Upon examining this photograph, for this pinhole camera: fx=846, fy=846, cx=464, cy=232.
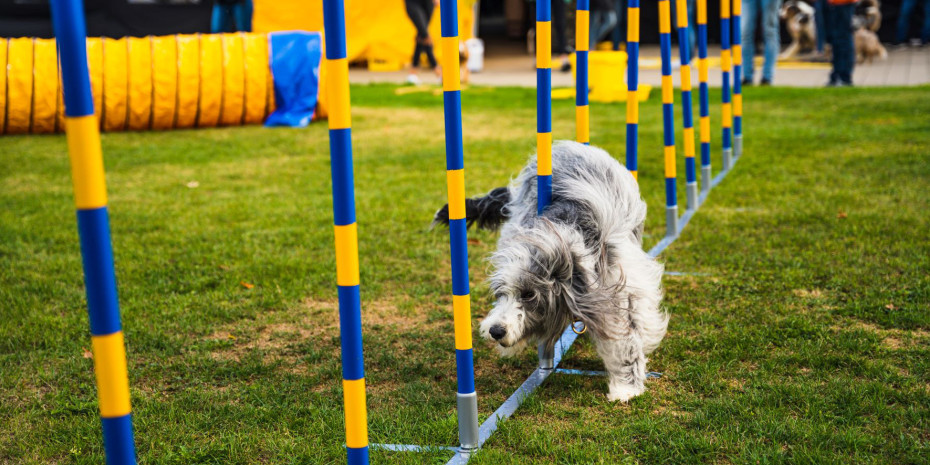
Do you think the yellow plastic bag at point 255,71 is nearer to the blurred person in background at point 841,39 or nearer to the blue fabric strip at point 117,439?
the blurred person in background at point 841,39

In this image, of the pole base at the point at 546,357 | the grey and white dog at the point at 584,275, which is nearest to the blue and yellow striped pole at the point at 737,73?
the grey and white dog at the point at 584,275

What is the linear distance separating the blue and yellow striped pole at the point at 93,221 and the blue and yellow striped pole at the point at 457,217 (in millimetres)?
1082

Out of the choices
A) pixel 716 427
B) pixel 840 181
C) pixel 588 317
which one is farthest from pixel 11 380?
pixel 840 181

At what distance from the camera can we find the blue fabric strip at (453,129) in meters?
2.50

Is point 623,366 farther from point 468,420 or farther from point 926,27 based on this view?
point 926,27

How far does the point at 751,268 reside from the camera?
4.44m

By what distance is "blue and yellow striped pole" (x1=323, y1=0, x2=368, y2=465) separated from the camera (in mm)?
1992

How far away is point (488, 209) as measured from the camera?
3.86m

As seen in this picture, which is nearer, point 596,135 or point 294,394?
point 294,394

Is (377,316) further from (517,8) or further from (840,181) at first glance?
(517,8)

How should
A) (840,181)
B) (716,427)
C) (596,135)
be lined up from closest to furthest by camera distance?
(716,427) < (840,181) < (596,135)

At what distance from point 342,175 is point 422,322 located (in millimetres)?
1937

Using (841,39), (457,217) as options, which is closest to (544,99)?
(457,217)

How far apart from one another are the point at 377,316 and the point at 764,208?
299 centimetres
